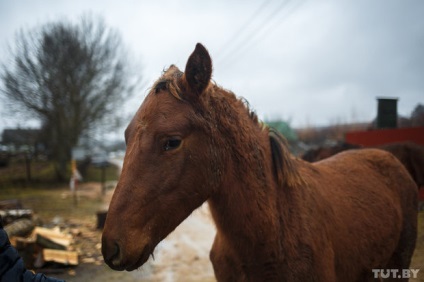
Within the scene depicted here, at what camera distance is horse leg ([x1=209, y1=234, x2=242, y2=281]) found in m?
2.06

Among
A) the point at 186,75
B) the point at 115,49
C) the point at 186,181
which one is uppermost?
the point at 115,49

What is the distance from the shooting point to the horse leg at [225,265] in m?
2.06

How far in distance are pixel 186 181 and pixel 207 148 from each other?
251 mm

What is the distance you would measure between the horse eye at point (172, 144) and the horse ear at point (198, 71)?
1.15ft

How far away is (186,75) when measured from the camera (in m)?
1.85

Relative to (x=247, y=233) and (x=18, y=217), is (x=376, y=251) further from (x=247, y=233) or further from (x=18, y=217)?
(x=18, y=217)

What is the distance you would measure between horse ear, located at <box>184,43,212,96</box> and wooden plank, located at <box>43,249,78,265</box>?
5.43m

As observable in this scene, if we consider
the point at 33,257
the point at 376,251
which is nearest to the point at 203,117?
the point at 376,251

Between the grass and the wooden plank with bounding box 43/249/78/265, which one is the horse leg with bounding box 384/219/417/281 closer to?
the wooden plank with bounding box 43/249/78/265

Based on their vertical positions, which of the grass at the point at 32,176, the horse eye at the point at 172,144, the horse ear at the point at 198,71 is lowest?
the grass at the point at 32,176

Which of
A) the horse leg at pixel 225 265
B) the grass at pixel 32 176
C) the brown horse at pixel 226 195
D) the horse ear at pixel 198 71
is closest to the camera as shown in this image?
the brown horse at pixel 226 195

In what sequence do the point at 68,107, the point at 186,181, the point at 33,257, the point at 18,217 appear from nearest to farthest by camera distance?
1. the point at 186,181
2. the point at 33,257
3. the point at 18,217
4. the point at 68,107

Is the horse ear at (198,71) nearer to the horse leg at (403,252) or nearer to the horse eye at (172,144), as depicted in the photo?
the horse eye at (172,144)

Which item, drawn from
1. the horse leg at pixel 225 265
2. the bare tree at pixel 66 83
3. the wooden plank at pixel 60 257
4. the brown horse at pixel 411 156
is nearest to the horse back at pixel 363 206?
the horse leg at pixel 225 265
